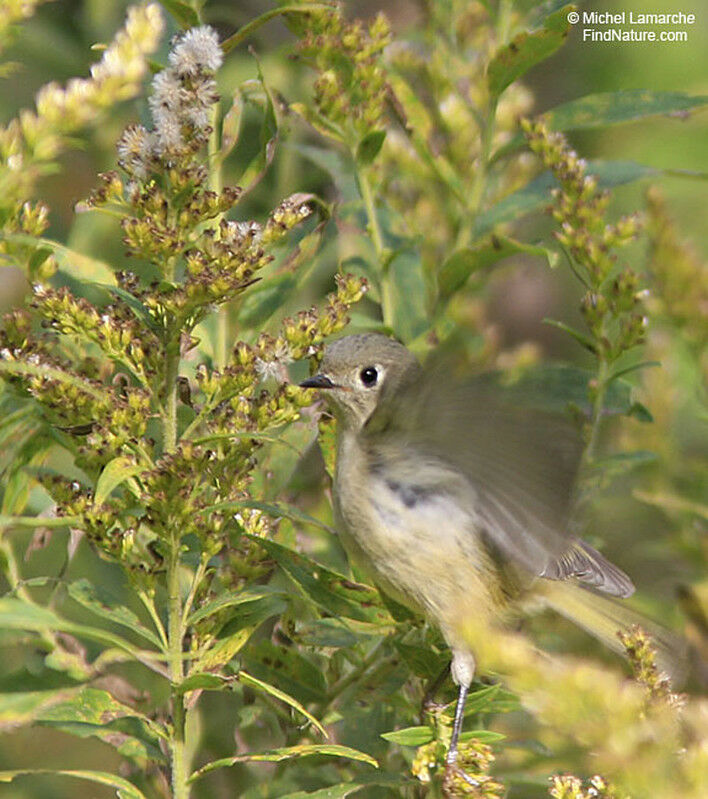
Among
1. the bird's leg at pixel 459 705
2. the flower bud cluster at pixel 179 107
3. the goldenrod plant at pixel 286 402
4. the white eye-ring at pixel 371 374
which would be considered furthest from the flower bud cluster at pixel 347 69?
the bird's leg at pixel 459 705

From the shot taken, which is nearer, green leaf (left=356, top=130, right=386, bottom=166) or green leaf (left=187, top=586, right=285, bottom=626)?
green leaf (left=187, top=586, right=285, bottom=626)

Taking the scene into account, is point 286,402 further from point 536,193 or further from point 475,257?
point 536,193

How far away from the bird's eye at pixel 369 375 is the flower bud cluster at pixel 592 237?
342 millimetres

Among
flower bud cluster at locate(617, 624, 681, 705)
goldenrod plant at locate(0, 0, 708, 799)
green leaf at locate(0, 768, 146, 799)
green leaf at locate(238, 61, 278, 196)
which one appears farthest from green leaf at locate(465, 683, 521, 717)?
green leaf at locate(238, 61, 278, 196)

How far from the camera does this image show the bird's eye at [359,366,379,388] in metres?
1.97

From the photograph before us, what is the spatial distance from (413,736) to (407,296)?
2.60 ft

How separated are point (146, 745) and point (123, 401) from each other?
17.3 inches

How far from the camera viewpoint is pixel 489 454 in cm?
168

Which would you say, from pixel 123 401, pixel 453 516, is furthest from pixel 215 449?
pixel 453 516

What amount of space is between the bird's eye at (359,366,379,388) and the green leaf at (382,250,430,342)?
→ 0.14 metres

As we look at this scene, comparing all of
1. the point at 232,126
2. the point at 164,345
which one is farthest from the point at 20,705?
the point at 232,126

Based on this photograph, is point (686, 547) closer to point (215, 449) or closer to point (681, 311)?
point (681, 311)

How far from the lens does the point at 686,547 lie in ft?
7.64

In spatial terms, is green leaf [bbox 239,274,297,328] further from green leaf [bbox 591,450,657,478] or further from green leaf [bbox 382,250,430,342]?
green leaf [bbox 591,450,657,478]
